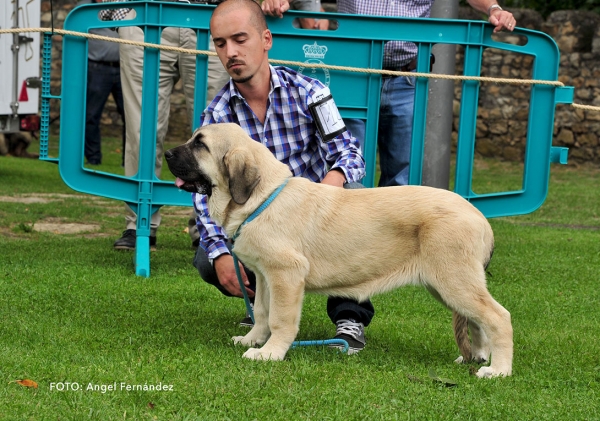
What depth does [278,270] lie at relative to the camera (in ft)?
12.6

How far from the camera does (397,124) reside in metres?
6.29

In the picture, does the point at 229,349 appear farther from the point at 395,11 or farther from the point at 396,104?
the point at 395,11

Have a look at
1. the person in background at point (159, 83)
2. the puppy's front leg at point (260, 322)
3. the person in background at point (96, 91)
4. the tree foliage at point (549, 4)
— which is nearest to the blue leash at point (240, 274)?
the puppy's front leg at point (260, 322)

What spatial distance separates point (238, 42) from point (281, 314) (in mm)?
1461

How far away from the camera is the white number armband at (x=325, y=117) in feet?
14.9

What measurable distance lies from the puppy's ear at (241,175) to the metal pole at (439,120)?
3.15 metres

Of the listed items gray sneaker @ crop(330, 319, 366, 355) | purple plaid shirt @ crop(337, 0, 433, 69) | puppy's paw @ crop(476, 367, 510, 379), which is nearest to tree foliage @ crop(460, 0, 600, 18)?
purple plaid shirt @ crop(337, 0, 433, 69)

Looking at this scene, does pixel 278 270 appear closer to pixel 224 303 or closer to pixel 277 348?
pixel 277 348

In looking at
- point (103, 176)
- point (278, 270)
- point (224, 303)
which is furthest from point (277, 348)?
point (103, 176)

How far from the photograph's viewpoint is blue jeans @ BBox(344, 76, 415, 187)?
6223mm

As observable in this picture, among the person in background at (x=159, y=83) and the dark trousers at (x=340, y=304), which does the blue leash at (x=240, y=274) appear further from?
the person in background at (x=159, y=83)

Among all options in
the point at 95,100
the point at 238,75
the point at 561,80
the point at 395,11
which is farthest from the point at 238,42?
the point at 561,80

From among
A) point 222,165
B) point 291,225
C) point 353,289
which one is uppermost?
point 222,165

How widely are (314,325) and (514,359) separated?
1.15 meters
